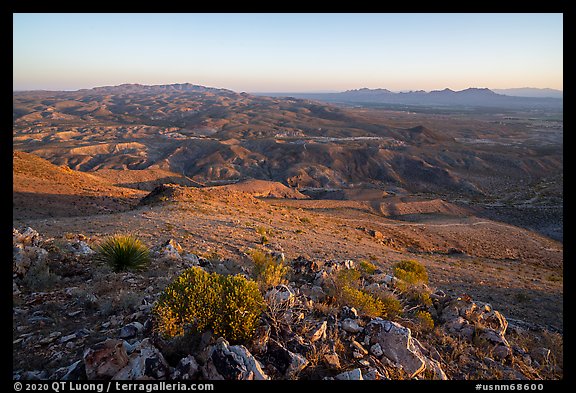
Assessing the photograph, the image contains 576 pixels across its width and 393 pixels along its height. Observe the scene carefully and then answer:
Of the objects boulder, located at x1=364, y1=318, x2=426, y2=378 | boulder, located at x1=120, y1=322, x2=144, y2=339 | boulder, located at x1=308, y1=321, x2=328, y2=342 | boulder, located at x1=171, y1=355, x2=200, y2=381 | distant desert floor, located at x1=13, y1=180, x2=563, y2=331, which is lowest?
distant desert floor, located at x1=13, y1=180, x2=563, y2=331

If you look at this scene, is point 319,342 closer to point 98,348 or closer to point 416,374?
point 416,374

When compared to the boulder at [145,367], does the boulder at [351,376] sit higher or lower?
lower

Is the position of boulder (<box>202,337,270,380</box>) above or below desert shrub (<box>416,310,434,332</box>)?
above

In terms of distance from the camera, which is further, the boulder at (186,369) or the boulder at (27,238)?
the boulder at (27,238)

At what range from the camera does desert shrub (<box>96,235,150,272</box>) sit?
7039 millimetres

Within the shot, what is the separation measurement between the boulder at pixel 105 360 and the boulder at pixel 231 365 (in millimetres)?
861

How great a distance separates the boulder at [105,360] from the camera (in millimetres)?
3289

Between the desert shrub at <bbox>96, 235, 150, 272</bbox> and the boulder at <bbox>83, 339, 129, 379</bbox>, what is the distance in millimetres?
3885

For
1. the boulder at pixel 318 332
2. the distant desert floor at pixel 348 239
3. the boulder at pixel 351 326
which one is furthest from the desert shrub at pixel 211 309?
the distant desert floor at pixel 348 239

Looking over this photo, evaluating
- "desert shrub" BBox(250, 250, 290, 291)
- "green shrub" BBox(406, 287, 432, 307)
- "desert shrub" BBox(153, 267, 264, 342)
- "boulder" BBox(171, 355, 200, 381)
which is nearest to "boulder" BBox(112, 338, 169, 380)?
"boulder" BBox(171, 355, 200, 381)

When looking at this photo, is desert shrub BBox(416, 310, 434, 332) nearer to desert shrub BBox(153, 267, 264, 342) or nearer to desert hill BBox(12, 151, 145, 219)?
desert shrub BBox(153, 267, 264, 342)

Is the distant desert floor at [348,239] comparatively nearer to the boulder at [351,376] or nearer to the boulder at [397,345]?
the boulder at [397,345]

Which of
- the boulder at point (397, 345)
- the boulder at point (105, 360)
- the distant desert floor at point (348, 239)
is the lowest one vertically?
the distant desert floor at point (348, 239)

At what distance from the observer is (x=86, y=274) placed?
6.71 meters
